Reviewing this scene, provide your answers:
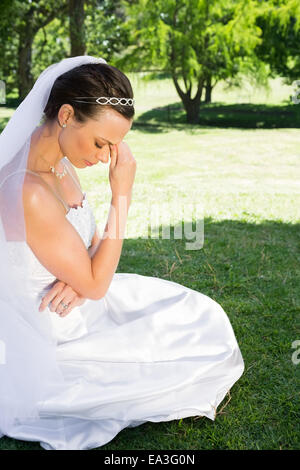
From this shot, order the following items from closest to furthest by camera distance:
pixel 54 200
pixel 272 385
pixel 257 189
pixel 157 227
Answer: pixel 54 200, pixel 272 385, pixel 157 227, pixel 257 189

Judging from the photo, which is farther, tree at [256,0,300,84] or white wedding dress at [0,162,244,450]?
tree at [256,0,300,84]

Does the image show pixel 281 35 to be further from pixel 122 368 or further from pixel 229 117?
pixel 122 368

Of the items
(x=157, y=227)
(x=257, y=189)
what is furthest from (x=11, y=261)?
(x=257, y=189)

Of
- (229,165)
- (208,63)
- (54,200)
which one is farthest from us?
(208,63)

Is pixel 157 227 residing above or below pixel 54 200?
below

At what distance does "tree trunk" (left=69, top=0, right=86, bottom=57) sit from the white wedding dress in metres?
15.6

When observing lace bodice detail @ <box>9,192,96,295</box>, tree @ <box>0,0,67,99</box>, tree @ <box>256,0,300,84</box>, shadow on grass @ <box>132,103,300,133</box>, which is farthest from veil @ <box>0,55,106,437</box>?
tree @ <box>256,0,300,84</box>

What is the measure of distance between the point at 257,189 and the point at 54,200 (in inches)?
267

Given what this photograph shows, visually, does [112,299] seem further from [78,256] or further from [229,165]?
[229,165]

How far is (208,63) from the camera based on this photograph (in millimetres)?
19094

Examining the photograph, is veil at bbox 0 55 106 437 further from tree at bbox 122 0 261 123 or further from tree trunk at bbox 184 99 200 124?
tree trunk at bbox 184 99 200 124

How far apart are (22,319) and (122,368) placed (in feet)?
1.82

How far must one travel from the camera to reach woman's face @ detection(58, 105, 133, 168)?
2.16 metres

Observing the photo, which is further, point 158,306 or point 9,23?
point 9,23
